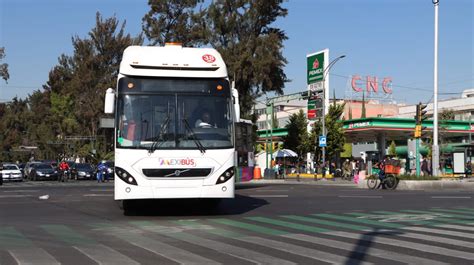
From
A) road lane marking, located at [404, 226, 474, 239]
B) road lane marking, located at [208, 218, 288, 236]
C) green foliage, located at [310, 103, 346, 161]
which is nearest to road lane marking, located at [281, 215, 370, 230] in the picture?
road lane marking, located at [404, 226, 474, 239]

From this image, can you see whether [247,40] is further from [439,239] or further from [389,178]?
[439,239]

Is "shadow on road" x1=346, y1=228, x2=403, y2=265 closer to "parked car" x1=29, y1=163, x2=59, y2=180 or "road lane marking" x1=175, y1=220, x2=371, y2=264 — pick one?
"road lane marking" x1=175, y1=220, x2=371, y2=264

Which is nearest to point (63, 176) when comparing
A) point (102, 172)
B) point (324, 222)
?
point (102, 172)

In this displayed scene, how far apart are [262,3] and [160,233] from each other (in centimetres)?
4345

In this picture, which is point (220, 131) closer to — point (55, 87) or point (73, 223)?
point (73, 223)

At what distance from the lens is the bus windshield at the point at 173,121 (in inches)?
515

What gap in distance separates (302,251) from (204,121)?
5250mm

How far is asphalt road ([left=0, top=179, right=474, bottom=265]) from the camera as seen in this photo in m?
8.35

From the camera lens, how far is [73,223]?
42.2 feet

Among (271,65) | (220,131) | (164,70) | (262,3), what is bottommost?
(220,131)

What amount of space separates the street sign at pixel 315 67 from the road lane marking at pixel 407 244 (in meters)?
41.7

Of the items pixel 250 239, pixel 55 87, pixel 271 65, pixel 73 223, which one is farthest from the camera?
pixel 55 87

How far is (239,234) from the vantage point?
35.8 ft

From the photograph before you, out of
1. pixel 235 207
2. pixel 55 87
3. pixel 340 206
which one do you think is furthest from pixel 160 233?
pixel 55 87
